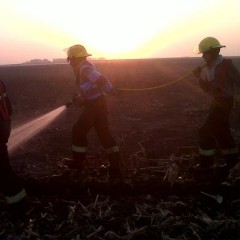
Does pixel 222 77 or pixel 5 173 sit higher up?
pixel 222 77

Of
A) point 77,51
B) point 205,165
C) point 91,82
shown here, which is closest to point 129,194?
point 205,165

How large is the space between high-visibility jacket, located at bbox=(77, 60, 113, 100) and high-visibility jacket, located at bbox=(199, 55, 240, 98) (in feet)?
5.66

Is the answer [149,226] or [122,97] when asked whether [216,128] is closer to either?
[149,226]

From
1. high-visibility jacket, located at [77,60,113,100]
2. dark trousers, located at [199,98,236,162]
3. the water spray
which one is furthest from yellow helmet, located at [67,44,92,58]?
dark trousers, located at [199,98,236,162]

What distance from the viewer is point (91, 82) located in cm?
736

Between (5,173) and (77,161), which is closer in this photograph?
(5,173)

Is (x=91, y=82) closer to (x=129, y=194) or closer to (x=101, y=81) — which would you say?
(x=101, y=81)

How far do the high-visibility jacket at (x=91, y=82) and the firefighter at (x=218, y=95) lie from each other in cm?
170

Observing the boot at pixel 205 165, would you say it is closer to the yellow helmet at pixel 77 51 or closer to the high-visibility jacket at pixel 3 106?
the yellow helmet at pixel 77 51

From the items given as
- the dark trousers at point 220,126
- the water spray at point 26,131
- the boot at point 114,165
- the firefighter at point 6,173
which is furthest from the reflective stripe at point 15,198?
the water spray at point 26,131

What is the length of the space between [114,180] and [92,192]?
0.54 m

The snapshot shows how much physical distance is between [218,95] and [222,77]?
1.05 feet

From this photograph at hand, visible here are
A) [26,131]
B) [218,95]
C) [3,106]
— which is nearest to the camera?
[3,106]

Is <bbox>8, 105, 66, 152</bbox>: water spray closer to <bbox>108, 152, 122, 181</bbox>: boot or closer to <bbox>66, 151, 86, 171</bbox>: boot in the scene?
<bbox>66, 151, 86, 171</bbox>: boot
